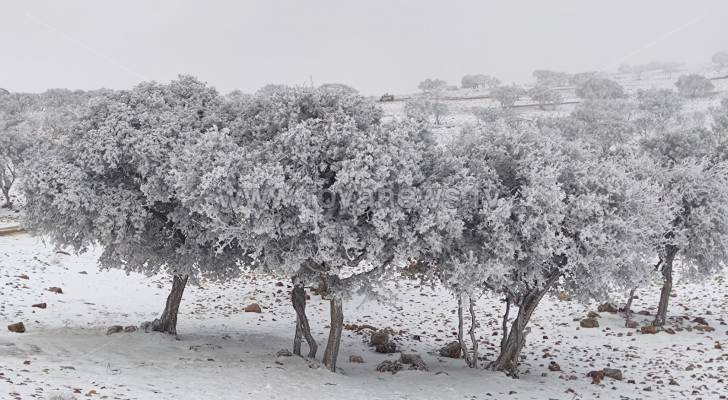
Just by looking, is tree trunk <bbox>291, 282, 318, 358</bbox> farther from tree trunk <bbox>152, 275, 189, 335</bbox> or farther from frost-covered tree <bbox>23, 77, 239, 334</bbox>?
tree trunk <bbox>152, 275, 189, 335</bbox>

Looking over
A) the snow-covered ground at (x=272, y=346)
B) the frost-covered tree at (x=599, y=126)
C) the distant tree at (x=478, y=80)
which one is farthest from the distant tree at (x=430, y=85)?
the snow-covered ground at (x=272, y=346)

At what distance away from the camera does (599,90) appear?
455 ft

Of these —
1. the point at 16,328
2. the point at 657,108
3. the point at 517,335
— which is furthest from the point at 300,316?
the point at 657,108

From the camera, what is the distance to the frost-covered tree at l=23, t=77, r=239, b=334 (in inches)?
827

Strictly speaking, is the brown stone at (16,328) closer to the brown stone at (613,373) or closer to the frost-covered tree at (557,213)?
the frost-covered tree at (557,213)

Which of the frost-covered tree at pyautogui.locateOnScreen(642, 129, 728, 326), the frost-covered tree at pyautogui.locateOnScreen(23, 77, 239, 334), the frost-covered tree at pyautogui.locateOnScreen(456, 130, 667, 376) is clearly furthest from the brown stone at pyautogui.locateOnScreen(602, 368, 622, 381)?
the frost-covered tree at pyautogui.locateOnScreen(23, 77, 239, 334)

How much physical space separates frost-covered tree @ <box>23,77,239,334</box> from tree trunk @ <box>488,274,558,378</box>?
1129 centimetres

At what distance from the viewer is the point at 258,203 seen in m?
18.3

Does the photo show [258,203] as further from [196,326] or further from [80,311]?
[80,311]

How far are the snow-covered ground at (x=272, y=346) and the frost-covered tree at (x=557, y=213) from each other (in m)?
4.68

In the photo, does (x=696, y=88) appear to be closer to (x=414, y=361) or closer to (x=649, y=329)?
(x=649, y=329)

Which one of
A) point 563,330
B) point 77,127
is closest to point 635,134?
point 563,330

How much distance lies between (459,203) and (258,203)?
644cm

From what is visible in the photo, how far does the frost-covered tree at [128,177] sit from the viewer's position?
21.0 meters
